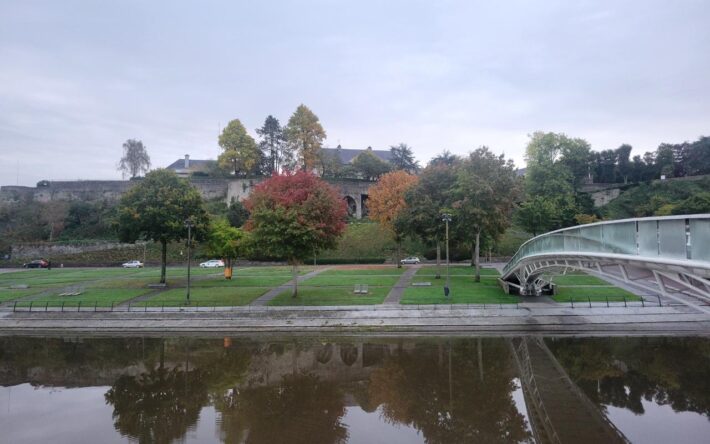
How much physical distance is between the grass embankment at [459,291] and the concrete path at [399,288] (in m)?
0.40

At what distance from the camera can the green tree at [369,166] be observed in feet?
234

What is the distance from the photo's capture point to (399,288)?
108 ft

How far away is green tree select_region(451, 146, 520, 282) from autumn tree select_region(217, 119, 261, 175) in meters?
44.0

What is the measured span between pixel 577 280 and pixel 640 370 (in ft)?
65.9

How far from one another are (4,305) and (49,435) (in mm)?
23439

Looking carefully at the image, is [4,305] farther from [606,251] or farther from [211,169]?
[211,169]

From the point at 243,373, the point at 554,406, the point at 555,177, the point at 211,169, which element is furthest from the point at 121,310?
the point at 555,177

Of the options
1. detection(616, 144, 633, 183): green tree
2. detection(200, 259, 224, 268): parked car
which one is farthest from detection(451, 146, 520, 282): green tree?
detection(616, 144, 633, 183): green tree

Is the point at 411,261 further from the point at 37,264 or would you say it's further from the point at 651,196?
the point at 37,264

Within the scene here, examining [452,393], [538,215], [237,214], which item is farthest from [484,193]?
[237,214]

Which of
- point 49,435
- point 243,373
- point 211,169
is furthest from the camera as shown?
point 211,169

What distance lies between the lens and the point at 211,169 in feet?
248

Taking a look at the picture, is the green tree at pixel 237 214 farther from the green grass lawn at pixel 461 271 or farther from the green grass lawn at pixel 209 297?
the green grass lawn at pixel 461 271

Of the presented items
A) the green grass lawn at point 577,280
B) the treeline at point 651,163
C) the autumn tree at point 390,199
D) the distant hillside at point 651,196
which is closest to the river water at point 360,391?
the green grass lawn at point 577,280
